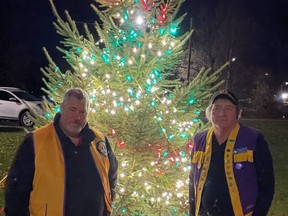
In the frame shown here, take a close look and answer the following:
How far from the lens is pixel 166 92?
15.4 feet

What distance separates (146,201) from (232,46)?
25.8 metres

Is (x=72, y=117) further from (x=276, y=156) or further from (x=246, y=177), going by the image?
(x=276, y=156)

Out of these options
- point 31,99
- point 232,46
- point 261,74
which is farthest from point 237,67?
point 31,99

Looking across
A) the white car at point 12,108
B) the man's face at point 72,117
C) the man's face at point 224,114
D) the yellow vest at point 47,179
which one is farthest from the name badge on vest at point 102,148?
the white car at point 12,108

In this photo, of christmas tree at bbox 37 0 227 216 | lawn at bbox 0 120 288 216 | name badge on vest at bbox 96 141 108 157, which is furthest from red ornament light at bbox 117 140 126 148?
lawn at bbox 0 120 288 216

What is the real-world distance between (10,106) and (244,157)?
14.7 metres

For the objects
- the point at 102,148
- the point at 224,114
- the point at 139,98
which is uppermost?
the point at 139,98

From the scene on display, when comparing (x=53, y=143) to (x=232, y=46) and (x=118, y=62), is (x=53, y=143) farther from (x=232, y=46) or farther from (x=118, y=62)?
(x=232, y=46)

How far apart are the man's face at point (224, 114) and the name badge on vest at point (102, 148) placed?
93 cm

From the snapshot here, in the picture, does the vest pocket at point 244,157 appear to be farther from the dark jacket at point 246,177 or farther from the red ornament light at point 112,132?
the red ornament light at point 112,132

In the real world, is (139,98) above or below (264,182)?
above

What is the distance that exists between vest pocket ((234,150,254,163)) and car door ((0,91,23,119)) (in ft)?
47.5

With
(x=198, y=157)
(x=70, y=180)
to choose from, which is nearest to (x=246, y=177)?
(x=198, y=157)

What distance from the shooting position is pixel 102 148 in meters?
3.05
